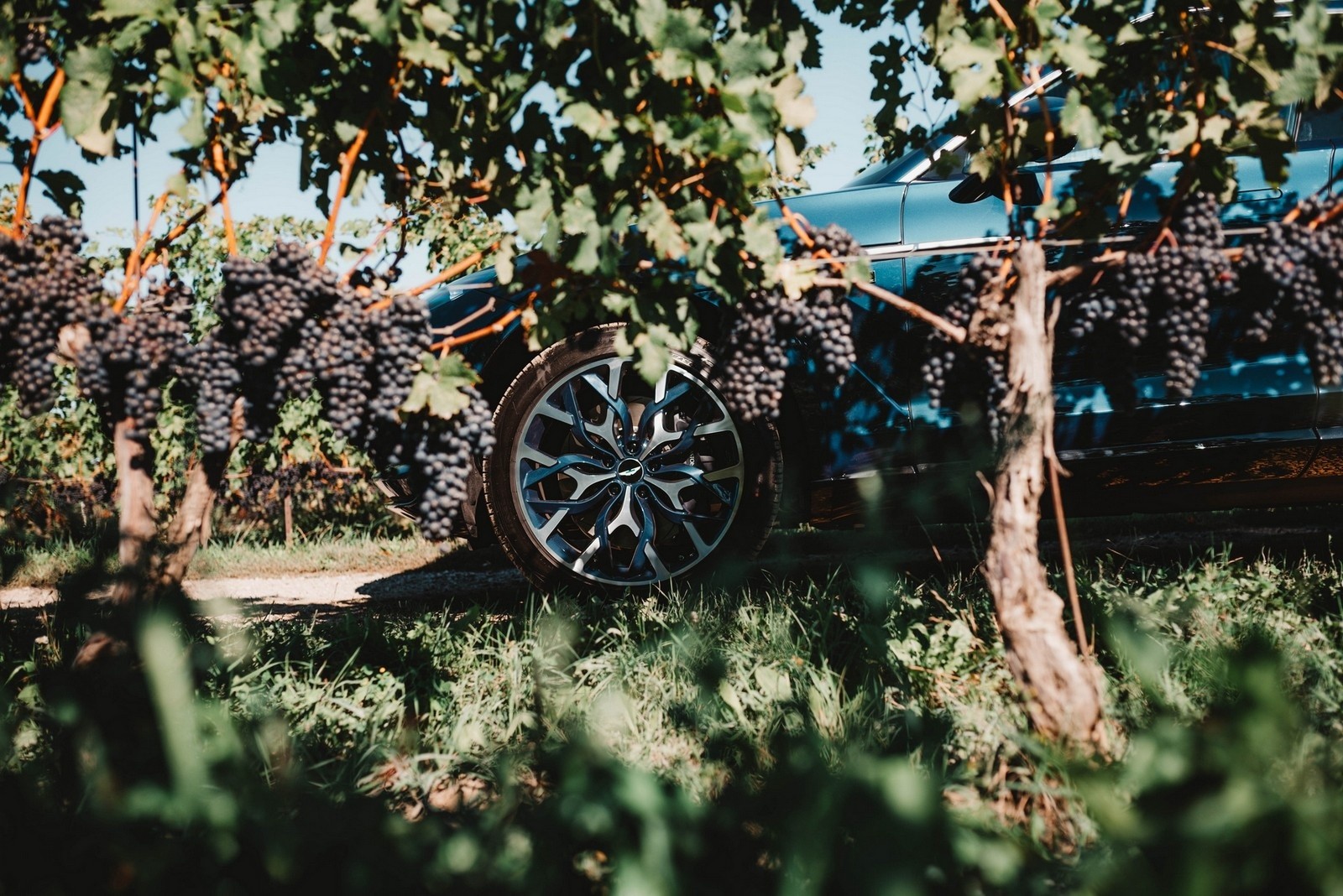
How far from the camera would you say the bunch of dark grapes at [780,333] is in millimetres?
1976

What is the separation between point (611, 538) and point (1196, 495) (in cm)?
210

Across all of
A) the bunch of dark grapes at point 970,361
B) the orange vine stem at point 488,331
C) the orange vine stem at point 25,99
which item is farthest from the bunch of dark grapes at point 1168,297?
the orange vine stem at point 25,99

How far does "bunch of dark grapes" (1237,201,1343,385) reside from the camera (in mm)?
1915

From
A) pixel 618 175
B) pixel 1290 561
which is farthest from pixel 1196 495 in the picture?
pixel 618 175

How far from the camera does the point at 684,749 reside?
1868 millimetres

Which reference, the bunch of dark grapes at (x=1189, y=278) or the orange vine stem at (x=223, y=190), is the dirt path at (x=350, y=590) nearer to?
the orange vine stem at (x=223, y=190)

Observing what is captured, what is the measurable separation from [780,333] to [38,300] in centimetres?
158

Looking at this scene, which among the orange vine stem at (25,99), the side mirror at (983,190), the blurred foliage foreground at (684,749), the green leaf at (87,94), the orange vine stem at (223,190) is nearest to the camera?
the blurred foliage foreground at (684,749)

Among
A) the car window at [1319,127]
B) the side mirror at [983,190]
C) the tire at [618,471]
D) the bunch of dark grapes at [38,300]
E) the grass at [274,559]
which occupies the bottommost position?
the grass at [274,559]

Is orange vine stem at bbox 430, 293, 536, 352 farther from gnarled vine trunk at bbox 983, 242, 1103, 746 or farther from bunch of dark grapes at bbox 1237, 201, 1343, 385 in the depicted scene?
bunch of dark grapes at bbox 1237, 201, 1343, 385

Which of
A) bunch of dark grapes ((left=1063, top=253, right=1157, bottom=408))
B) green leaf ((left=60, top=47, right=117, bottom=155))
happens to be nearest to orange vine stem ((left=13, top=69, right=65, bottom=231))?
green leaf ((left=60, top=47, right=117, bottom=155))

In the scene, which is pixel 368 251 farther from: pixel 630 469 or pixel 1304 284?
pixel 1304 284

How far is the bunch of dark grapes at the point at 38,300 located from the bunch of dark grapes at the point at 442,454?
69 cm

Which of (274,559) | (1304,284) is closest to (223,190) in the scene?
(1304,284)
